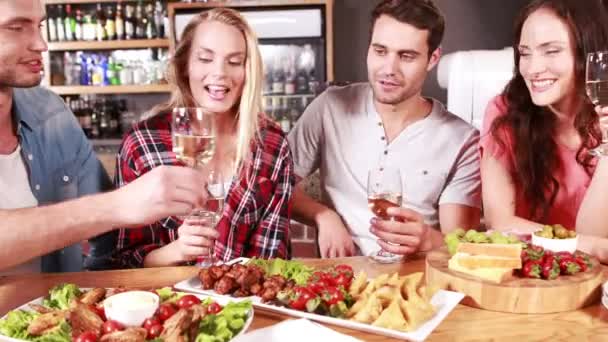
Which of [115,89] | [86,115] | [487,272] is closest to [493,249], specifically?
[487,272]

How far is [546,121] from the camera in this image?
214 cm

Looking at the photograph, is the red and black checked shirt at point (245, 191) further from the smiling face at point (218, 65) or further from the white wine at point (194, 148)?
the white wine at point (194, 148)

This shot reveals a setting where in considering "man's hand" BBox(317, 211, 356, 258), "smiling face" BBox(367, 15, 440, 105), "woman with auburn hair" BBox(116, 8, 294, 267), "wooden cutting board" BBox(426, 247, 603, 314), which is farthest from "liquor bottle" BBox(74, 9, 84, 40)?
"wooden cutting board" BBox(426, 247, 603, 314)

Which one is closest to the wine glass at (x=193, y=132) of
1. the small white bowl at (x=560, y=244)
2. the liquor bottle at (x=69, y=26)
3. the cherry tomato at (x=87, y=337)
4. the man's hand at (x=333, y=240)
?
the cherry tomato at (x=87, y=337)

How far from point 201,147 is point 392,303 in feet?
1.76

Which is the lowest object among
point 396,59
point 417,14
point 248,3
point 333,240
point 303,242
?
point 303,242

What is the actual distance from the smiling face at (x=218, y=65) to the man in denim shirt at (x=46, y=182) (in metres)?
0.46

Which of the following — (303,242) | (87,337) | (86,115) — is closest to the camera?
(87,337)

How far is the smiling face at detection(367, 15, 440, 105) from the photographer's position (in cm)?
220

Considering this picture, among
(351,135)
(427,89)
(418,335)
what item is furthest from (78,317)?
(427,89)

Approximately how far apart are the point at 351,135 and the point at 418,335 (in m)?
1.34

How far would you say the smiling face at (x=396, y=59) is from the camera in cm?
220

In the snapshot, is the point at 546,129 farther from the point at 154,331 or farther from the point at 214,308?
the point at 154,331

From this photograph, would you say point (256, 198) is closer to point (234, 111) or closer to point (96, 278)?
point (234, 111)
